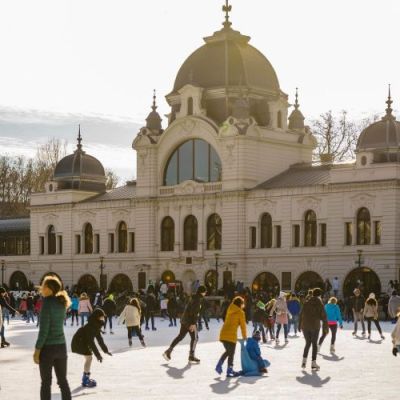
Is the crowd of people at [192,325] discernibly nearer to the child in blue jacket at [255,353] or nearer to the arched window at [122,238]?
the child in blue jacket at [255,353]

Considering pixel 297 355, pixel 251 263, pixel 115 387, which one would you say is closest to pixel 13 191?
pixel 251 263

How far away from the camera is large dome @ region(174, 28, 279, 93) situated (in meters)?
75.6

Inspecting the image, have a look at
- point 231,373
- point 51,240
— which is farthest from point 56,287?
point 51,240

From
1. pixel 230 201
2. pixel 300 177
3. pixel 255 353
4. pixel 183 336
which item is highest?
pixel 300 177

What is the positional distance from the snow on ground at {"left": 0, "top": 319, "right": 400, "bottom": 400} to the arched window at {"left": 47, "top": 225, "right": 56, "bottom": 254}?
168ft

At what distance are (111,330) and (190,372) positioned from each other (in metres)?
18.7

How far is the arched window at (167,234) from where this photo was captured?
75812 millimetres

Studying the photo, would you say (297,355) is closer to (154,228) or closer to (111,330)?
(111,330)

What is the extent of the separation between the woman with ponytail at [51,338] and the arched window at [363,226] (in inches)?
1948

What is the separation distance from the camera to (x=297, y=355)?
29.1m

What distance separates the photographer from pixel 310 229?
67.6m

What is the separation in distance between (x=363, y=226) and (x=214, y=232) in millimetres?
11690

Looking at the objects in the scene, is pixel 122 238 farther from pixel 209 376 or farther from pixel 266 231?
pixel 209 376

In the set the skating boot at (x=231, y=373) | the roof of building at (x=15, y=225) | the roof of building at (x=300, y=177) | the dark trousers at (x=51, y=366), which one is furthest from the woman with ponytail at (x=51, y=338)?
the roof of building at (x=15, y=225)
